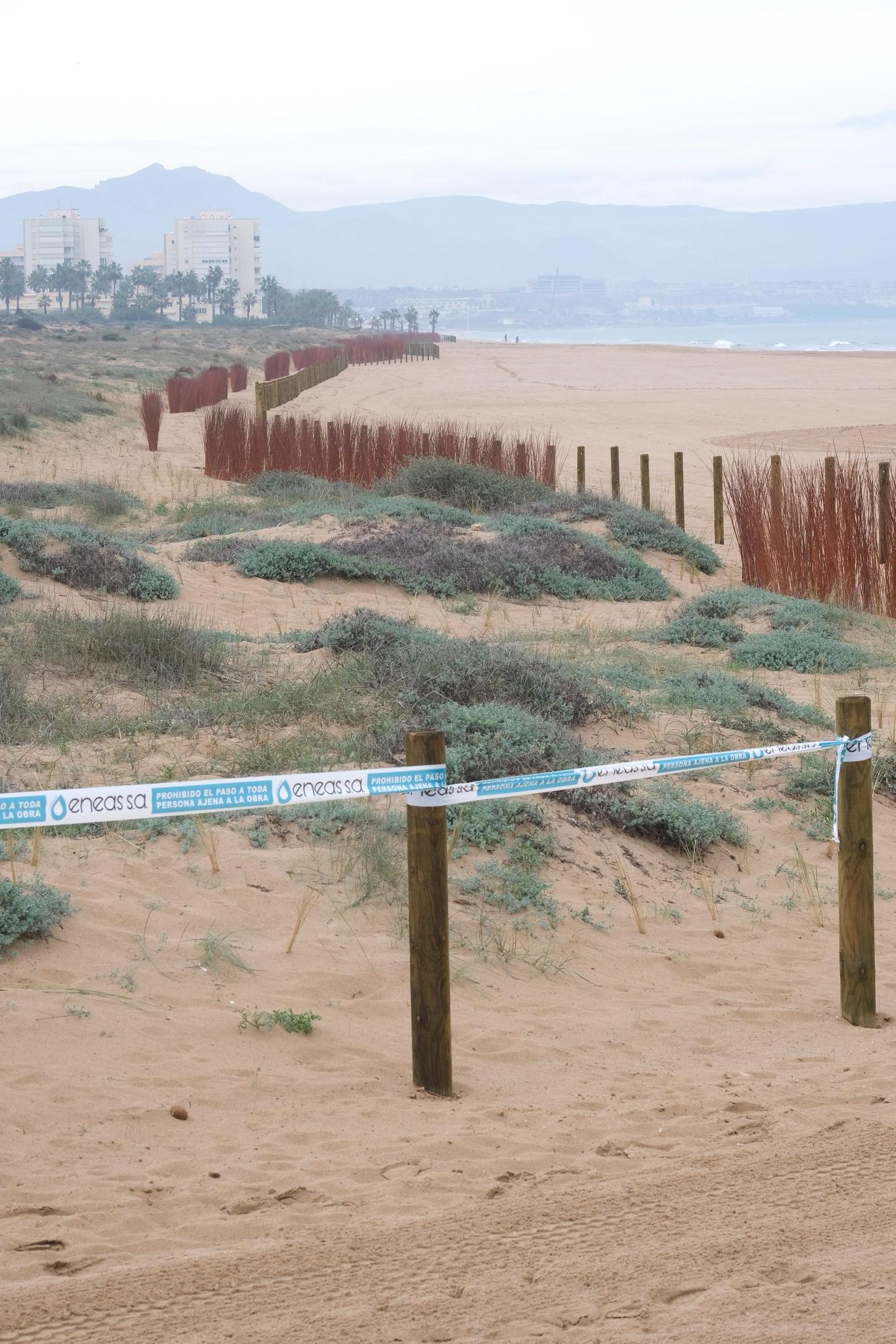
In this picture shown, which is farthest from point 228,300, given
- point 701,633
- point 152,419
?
point 701,633

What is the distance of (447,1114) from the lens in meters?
3.78

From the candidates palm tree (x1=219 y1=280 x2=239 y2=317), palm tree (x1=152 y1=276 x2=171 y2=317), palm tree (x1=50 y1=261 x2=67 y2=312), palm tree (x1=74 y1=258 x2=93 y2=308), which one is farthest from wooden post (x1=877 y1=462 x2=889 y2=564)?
palm tree (x1=74 y1=258 x2=93 y2=308)

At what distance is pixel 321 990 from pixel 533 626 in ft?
21.9

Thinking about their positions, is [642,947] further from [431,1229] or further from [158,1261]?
[158,1261]

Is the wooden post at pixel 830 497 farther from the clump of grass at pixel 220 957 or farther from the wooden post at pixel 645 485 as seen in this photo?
the clump of grass at pixel 220 957

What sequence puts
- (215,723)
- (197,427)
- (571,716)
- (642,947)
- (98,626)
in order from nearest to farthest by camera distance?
(642,947)
(215,723)
(571,716)
(98,626)
(197,427)

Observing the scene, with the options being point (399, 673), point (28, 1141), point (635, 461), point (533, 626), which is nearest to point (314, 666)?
point (399, 673)

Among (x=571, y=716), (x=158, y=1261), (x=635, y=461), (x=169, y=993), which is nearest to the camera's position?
(x=158, y=1261)

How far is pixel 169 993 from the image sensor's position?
433 cm

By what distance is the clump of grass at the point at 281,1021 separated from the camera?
4.18 meters

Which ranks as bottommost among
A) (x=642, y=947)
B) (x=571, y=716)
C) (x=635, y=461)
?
(x=642, y=947)

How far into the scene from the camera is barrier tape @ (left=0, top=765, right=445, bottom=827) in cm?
336

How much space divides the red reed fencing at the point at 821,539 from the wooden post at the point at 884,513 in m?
0.02

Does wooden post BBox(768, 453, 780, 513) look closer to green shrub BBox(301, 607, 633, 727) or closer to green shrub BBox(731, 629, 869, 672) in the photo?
green shrub BBox(731, 629, 869, 672)
